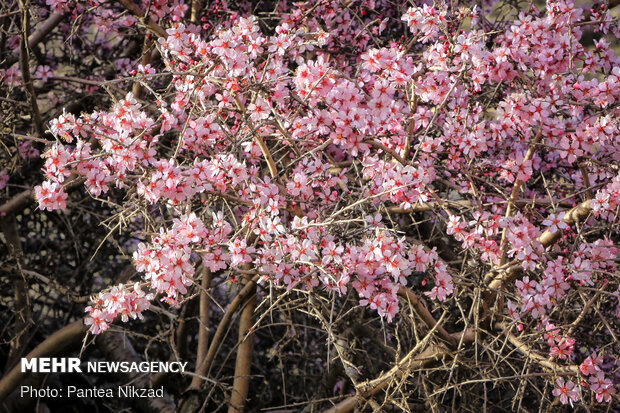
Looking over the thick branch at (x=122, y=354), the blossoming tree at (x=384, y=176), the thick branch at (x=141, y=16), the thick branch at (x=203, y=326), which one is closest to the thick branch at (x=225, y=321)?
the thick branch at (x=203, y=326)

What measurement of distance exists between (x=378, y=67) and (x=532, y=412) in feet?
9.22

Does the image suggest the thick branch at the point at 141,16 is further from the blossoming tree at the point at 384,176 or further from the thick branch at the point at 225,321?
the thick branch at the point at 225,321

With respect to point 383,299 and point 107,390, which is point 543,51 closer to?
point 383,299

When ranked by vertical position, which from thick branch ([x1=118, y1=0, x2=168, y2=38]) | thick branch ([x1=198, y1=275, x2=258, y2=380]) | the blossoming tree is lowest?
thick branch ([x1=198, y1=275, x2=258, y2=380])

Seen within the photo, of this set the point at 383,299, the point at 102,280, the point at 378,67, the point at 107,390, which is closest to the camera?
the point at 383,299

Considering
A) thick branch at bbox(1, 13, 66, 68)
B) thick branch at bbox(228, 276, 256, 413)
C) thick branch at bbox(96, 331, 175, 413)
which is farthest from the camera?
A: thick branch at bbox(96, 331, 175, 413)

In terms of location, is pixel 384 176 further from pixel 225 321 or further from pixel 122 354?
pixel 122 354

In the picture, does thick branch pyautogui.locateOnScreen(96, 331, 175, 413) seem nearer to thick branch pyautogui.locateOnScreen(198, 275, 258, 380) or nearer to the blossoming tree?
thick branch pyautogui.locateOnScreen(198, 275, 258, 380)

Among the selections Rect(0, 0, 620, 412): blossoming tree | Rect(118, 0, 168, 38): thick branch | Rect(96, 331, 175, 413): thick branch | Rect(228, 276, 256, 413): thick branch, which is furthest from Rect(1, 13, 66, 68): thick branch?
Rect(228, 276, 256, 413): thick branch

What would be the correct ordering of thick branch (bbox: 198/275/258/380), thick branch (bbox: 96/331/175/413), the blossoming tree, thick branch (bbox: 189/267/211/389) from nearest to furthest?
1. the blossoming tree
2. thick branch (bbox: 198/275/258/380)
3. thick branch (bbox: 189/267/211/389)
4. thick branch (bbox: 96/331/175/413)

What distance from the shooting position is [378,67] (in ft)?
10.1

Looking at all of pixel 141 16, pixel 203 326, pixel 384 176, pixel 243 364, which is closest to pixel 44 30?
pixel 141 16

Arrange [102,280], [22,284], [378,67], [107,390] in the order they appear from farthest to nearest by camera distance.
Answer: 1. [102,280]
2. [107,390]
3. [22,284]
4. [378,67]

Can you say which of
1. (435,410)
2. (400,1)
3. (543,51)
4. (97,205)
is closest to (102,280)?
(97,205)
